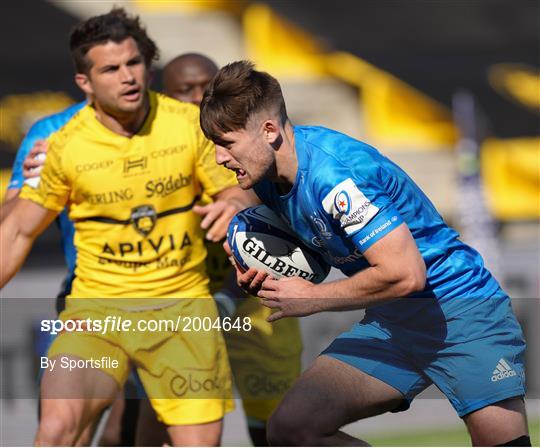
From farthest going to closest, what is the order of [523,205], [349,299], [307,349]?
1. [523,205]
2. [307,349]
3. [349,299]

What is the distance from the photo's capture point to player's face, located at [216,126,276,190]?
15.5ft

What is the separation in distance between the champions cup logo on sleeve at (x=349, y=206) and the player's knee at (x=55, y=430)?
5.41 ft

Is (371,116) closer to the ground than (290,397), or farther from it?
farther from it

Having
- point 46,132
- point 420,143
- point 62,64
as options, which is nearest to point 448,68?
point 420,143

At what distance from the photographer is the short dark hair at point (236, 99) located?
4.70 m

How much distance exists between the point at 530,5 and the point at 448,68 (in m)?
2.36

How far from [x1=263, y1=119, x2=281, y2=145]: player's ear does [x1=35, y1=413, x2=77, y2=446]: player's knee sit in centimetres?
163

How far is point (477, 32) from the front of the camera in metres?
17.5

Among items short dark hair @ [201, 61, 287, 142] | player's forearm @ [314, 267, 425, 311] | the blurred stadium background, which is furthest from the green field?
short dark hair @ [201, 61, 287, 142]

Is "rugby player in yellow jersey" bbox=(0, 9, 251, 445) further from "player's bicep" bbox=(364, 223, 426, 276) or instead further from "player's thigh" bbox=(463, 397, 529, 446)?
"player's thigh" bbox=(463, 397, 529, 446)

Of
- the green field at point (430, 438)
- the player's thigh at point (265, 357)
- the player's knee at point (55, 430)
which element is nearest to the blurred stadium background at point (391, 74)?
the green field at point (430, 438)

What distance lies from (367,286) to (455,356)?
591mm

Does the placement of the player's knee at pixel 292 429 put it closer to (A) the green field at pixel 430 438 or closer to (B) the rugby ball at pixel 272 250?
(B) the rugby ball at pixel 272 250

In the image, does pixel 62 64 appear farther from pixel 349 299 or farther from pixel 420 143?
pixel 349 299
